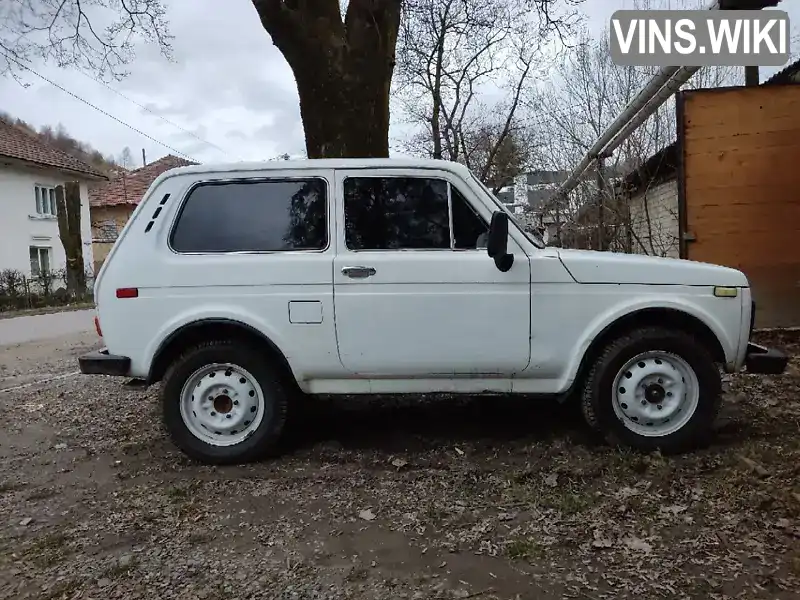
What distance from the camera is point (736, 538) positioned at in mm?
3205

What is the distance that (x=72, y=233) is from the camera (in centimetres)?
2439

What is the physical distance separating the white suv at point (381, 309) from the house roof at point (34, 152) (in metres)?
25.9

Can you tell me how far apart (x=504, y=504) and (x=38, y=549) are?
92.6 inches

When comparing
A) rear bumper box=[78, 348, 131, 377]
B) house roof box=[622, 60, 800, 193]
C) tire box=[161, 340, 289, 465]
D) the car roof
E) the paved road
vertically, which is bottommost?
the paved road

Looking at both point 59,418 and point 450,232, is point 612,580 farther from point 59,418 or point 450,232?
point 59,418

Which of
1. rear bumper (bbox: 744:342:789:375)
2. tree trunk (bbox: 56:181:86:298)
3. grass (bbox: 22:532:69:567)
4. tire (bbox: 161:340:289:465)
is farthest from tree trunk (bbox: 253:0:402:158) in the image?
tree trunk (bbox: 56:181:86:298)

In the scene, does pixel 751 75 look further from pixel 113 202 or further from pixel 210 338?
pixel 113 202

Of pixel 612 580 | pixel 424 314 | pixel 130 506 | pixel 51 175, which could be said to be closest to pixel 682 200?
pixel 424 314

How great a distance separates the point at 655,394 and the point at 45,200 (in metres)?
30.5

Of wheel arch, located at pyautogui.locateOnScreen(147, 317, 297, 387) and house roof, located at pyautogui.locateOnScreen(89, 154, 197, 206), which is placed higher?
house roof, located at pyautogui.locateOnScreen(89, 154, 197, 206)

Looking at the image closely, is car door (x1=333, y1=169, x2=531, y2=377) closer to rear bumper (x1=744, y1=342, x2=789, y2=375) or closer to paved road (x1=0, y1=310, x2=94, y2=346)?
rear bumper (x1=744, y1=342, x2=789, y2=375)

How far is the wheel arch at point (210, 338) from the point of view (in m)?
4.42

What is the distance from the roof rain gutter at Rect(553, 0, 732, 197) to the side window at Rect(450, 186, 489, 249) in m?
6.66

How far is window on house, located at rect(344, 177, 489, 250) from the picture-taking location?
4426mm
